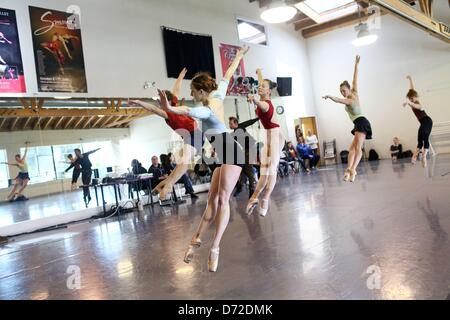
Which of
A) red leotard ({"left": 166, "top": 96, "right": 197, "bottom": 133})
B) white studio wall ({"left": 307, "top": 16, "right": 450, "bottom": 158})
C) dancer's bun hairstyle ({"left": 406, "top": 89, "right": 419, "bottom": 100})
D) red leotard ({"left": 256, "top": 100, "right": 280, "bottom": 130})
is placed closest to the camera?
red leotard ({"left": 166, "top": 96, "right": 197, "bottom": 133})

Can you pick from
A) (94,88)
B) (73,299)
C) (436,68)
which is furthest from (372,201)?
(436,68)

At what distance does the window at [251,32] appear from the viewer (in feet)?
36.7

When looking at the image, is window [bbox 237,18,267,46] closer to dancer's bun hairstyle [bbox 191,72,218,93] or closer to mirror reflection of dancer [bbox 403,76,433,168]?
mirror reflection of dancer [bbox 403,76,433,168]

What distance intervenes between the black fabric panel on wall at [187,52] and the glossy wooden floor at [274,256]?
4492 millimetres

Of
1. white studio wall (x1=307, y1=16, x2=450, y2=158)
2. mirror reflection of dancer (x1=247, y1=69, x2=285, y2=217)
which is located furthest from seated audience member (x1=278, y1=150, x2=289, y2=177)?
mirror reflection of dancer (x1=247, y1=69, x2=285, y2=217)

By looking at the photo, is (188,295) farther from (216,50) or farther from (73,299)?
(216,50)

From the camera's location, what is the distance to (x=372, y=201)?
17.7 ft

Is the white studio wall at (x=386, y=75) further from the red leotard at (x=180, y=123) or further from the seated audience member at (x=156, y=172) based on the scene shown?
the red leotard at (x=180, y=123)

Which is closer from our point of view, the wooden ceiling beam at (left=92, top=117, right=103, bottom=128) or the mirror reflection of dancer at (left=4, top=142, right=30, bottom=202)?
the mirror reflection of dancer at (left=4, top=142, right=30, bottom=202)

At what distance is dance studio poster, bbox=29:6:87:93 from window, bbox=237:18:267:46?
517 cm

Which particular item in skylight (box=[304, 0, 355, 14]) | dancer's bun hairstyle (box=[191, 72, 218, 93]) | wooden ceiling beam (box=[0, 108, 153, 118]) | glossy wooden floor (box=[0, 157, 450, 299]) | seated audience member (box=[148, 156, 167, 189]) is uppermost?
skylight (box=[304, 0, 355, 14])

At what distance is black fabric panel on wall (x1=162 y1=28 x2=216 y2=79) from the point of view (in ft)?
29.6

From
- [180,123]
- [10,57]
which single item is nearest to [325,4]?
[10,57]

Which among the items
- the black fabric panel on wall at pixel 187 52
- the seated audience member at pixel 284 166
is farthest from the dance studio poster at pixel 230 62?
the seated audience member at pixel 284 166
